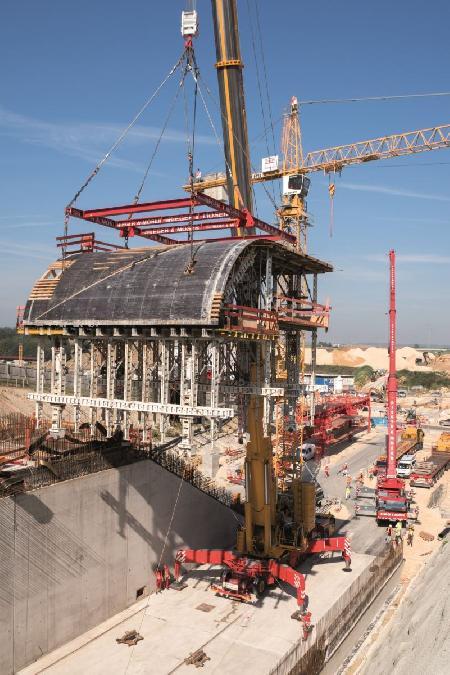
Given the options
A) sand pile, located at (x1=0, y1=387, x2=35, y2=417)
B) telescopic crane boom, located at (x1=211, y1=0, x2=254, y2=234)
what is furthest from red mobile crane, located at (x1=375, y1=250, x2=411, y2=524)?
sand pile, located at (x1=0, y1=387, x2=35, y2=417)

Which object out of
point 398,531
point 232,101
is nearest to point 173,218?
point 232,101

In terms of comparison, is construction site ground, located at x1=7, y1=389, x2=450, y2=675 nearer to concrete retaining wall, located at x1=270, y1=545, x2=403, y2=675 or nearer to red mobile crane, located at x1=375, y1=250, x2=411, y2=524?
concrete retaining wall, located at x1=270, y1=545, x2=403, y2=675

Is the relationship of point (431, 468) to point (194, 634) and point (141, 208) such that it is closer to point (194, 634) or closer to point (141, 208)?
point (194, 634)

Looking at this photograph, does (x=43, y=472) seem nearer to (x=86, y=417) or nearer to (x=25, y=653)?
(x=25, y=653)

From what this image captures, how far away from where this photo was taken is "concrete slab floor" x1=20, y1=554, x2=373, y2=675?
21531mm

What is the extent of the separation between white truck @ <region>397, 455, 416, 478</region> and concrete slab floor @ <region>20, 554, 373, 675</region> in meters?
29.5

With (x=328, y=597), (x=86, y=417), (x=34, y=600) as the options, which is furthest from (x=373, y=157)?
(x=34, y=600)

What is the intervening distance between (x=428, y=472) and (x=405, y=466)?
9.17 ft

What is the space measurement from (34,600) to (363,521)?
89.5ft

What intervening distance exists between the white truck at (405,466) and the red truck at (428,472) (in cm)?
47

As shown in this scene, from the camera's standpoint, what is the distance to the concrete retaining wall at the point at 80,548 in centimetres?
2083

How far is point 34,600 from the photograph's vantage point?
70.8ft

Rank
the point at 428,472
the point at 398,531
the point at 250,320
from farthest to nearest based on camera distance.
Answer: the point at 428,472 < the point at 398,531 < the point at 250,320

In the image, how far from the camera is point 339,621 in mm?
24922
